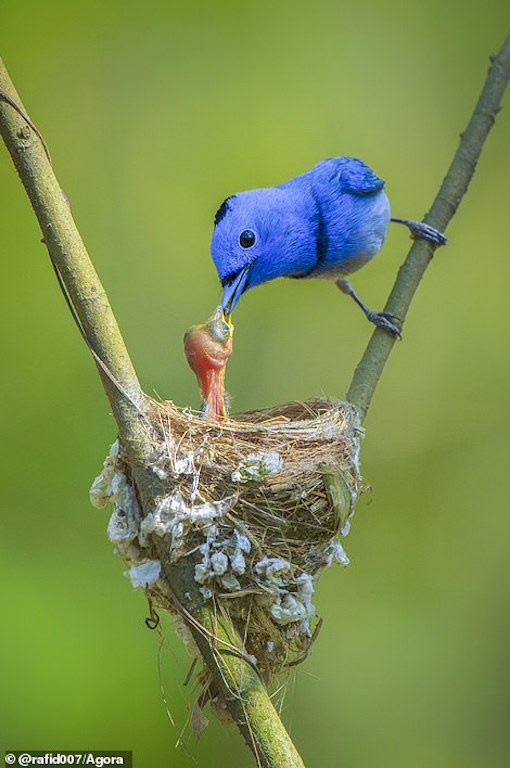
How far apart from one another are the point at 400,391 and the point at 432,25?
5.67 feet

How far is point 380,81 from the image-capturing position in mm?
4371

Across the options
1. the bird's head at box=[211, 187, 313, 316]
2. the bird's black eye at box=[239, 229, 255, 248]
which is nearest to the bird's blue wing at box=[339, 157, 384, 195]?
the bird's head at box=[211, 187, 313, 316]

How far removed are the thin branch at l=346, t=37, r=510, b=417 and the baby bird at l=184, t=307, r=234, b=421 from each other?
0.47 metres

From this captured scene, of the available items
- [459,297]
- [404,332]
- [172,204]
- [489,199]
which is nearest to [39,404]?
[172,204]

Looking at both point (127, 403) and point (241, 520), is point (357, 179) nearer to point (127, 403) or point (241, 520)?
point (241, 520)

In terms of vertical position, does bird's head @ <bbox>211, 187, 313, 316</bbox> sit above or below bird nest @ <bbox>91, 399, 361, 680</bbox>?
above

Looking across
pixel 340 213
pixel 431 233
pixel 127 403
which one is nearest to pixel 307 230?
pixel 340 213

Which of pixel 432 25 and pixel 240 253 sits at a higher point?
pixel 432 25

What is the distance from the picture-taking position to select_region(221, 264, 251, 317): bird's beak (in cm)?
299

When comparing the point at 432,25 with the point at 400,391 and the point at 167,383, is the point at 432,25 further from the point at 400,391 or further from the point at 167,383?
the point at 167,383

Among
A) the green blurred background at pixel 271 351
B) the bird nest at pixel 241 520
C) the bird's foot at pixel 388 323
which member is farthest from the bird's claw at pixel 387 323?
the green blurred background at pixel 271 351

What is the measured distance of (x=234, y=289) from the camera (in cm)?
304

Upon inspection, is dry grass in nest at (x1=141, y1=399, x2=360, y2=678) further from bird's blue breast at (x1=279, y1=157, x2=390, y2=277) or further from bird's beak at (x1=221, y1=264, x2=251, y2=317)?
bird's blue breast at (x1=279, y1=157, x2=390, y2=277)

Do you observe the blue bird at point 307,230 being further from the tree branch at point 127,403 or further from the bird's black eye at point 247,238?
the tree branch at point 127,403
